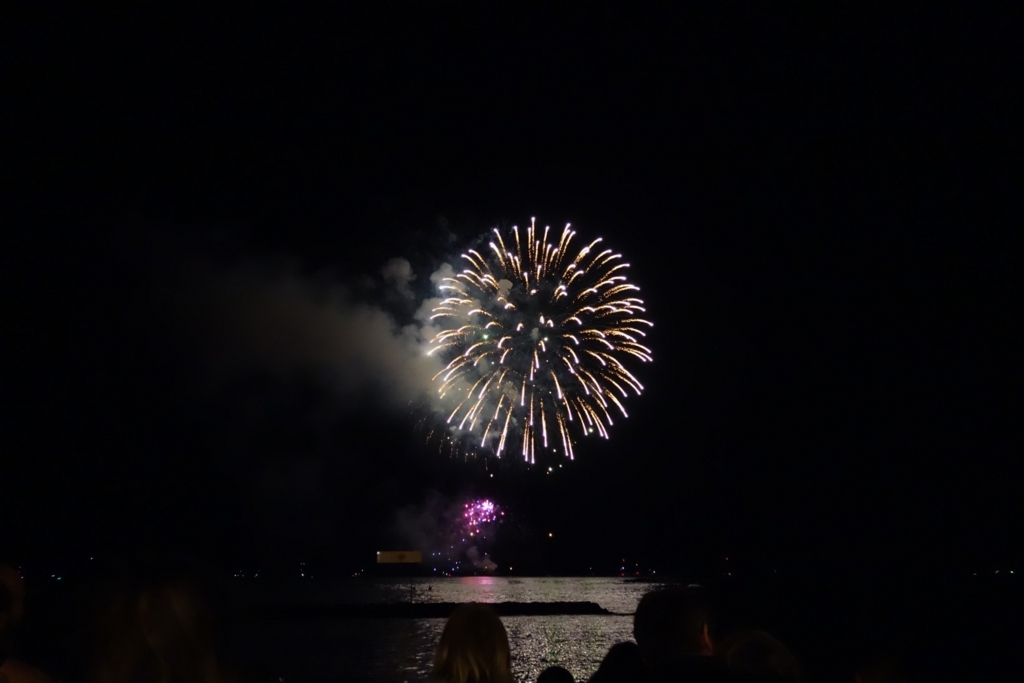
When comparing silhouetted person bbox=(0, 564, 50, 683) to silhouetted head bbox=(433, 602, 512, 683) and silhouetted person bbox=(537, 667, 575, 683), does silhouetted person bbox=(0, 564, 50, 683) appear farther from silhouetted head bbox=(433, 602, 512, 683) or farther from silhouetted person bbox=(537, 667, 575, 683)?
silhouetted person bbox=(537, 667, 575, 683)

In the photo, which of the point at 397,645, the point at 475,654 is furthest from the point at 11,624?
the point at 397,645

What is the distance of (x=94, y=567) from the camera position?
296cm

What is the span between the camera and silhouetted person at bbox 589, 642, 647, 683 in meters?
3.78

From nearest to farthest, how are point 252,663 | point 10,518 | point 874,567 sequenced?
point 252,663 < point 10,518 < point 874,567

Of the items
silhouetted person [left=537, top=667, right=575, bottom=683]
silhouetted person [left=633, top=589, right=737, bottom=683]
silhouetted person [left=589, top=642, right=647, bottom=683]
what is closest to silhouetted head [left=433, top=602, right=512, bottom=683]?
silhouetted person [left=589, top=642, right=647, bottom=683]

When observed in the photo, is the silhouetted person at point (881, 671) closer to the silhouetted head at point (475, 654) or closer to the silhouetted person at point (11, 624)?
the silhouetted head at point (475, 654)

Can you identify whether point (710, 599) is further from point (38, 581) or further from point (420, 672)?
point (38, 581)

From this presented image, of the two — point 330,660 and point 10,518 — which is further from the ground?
point 10,518

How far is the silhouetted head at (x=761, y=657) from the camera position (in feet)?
12.3

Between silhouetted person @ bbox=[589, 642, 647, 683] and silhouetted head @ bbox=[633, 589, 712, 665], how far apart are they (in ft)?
0.98

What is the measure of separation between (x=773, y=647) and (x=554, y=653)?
1800 inches

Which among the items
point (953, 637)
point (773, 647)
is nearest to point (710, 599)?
point (773, 647)

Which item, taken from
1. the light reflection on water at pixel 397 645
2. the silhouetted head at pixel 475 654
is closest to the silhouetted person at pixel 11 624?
the silhouetted head at pixel 475 654

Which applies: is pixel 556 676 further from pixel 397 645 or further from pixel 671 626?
pixel 397 645
